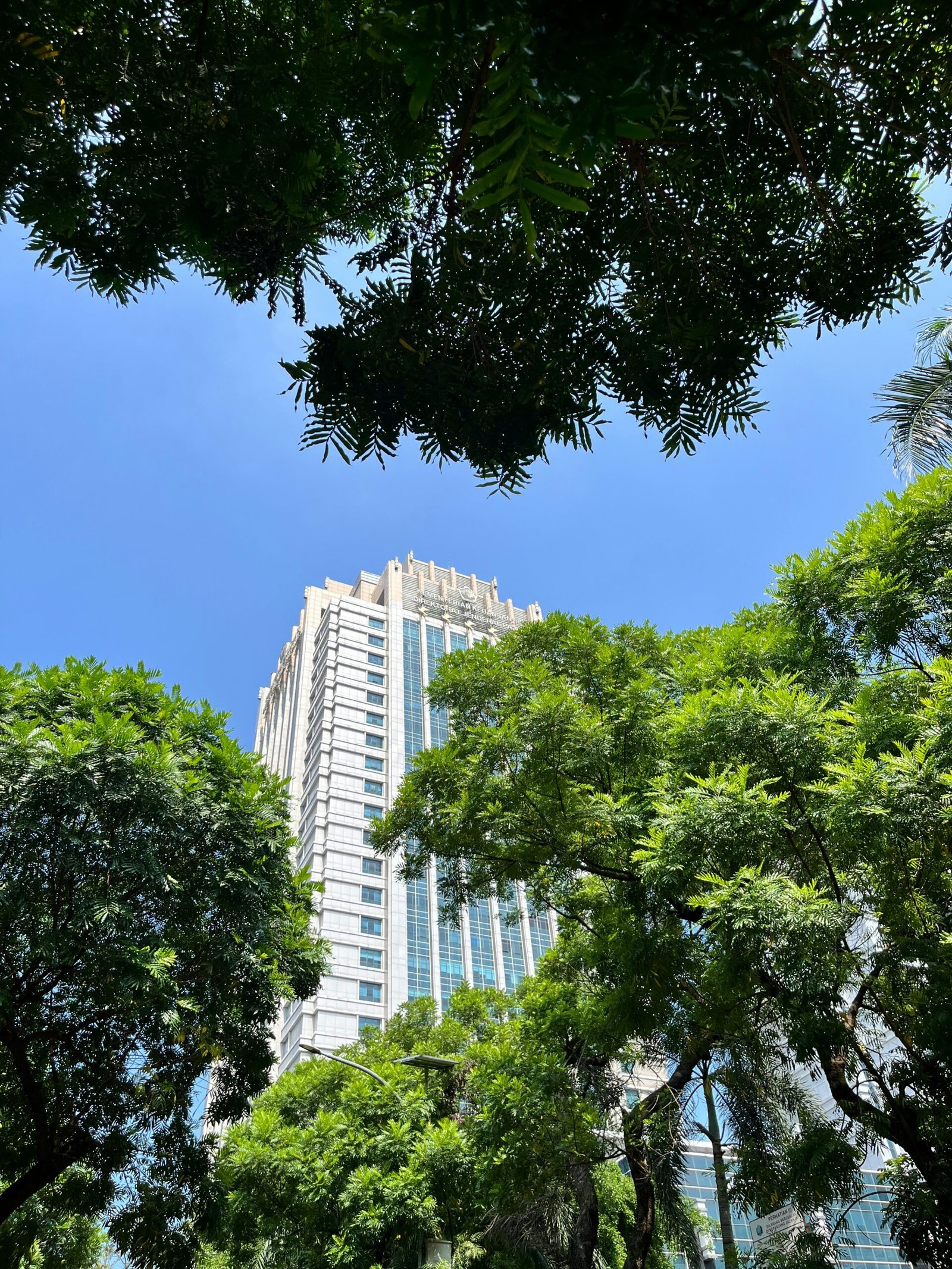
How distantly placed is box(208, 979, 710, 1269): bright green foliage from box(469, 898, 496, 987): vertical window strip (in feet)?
95.1

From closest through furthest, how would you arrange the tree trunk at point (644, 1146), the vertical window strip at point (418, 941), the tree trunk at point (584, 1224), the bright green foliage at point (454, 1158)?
the bright green foliage at point (454, 1158), the tree trunk at point (644, 1146), the tree trunk at point (584, 1224), the vertical window strip at point (418, 941)

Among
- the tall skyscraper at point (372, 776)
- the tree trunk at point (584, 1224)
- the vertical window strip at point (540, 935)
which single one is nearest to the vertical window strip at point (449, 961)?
the tall skyscraper at point (372, 776)

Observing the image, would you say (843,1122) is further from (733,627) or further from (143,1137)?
(143,1137)

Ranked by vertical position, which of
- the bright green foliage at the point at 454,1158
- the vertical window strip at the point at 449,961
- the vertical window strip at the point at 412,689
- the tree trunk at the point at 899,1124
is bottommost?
the tree trunk at the point at 899,1124

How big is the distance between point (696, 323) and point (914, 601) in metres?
5.83

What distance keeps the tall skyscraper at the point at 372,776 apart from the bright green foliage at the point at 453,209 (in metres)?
35.0

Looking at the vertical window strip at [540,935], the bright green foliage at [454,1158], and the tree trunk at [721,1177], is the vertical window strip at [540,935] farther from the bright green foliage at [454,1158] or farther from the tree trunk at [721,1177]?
the tree trunk at [721,1177]

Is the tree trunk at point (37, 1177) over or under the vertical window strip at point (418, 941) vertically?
under

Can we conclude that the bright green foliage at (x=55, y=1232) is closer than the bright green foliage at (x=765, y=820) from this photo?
No

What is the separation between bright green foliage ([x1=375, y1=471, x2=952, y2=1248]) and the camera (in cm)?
583

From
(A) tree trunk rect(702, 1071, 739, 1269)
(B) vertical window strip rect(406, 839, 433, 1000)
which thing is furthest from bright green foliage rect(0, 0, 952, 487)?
(B) vertical window strip rect(406, 839, 433, 1000)

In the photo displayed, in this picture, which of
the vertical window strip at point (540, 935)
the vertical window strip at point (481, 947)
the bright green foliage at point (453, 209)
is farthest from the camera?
the vertical window strip at point (540, 935)

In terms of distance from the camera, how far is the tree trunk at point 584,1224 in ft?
35.0

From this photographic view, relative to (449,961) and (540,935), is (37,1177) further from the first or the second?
(540,935)
